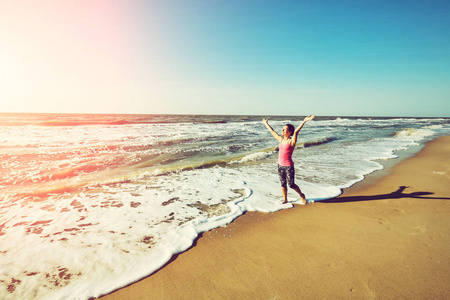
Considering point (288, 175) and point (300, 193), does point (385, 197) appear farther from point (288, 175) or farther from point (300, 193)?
point (288, 175)

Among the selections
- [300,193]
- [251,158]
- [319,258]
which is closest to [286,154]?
[300,193]

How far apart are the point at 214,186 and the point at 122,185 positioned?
288cm

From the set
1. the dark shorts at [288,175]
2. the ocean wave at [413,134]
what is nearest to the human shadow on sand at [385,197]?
the dark shorts at [288,175]

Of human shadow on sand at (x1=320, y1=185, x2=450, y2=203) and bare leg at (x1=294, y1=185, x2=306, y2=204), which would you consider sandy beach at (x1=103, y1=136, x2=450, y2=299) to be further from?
human shadow on sand at (x1=320, y1=185, x2=450, y2=203)

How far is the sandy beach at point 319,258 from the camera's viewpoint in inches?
104

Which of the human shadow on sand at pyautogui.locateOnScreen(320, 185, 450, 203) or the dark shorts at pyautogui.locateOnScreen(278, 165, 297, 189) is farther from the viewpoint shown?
the human shadow on sand at pyautogui.locateOnScreen(320, 185, 450, 203)

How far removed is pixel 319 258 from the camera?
321 centimetres

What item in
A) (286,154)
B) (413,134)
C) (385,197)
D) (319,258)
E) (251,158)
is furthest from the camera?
(413,134)

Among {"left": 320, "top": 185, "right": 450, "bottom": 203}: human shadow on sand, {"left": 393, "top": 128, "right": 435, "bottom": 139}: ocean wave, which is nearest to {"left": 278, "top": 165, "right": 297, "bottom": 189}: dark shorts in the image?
{"left": 320, "top": 185, "right": 450, "bottom": 203}: human shadow on sand

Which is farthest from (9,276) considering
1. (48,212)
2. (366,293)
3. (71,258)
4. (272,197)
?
(272,197)

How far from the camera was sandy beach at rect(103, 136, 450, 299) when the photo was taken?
2.65 m

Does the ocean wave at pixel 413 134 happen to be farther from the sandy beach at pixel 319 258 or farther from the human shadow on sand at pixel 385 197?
the sandy beach at pixel 319 258

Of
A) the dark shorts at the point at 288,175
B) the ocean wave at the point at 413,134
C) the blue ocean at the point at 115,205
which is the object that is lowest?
the blue ocean at the point at 115,205

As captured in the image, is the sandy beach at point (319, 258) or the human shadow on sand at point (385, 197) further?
the human shadow on sand at point (385, 197)
